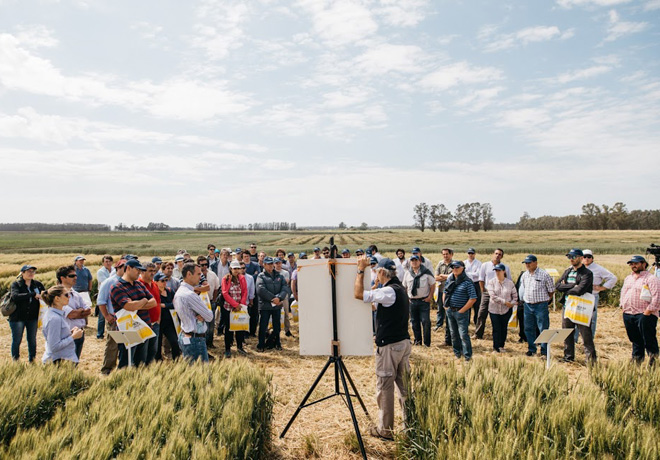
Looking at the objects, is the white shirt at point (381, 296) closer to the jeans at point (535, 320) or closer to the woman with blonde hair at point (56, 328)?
the woman with blonde hair at point (56, 328)

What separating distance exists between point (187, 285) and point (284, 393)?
2.66 meters

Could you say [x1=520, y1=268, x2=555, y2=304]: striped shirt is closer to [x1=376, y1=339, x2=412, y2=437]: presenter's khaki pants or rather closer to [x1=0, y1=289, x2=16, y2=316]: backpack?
[x1=376, y1=339, x2=412, y2=437]: presenter's khaki pants

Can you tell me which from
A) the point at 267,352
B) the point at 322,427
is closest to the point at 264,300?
the point at 267,352

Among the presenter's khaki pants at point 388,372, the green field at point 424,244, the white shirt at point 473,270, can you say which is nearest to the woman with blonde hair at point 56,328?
the presenter's khaki pants at point 388,372

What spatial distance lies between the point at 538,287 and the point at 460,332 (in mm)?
2136

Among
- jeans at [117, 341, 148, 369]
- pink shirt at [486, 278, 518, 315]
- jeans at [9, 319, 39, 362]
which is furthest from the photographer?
pink shirt at [486, 278, 518, 315]

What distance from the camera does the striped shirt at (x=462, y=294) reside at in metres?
8.39

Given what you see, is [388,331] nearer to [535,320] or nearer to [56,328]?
[56,328]

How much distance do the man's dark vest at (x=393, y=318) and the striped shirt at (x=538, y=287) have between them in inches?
216

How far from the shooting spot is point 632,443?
9.84 feet

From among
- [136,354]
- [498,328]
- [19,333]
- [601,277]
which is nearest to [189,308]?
[136,354]

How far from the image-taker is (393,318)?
4.70 m

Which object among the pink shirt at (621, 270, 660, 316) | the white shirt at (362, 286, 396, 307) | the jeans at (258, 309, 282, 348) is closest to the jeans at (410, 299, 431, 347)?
the jeans at (258, 309, 282, 348)

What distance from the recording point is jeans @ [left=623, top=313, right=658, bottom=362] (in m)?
7.25
